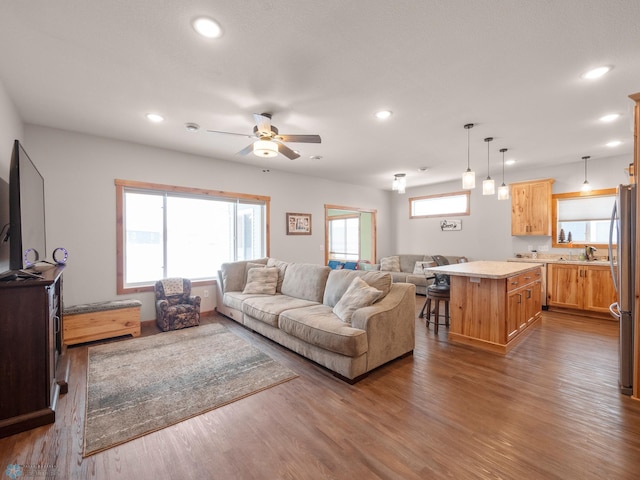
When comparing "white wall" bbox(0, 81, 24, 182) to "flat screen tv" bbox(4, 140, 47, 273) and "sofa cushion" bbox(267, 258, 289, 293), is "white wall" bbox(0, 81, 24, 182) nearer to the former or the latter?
"flat screen tv" bbox(4, 140, 47, 273)

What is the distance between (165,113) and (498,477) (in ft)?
14.0

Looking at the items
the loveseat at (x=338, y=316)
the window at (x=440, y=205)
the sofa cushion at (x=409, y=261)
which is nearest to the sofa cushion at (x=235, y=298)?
the loveseat at (x=338, y=316)

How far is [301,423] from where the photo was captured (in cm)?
207

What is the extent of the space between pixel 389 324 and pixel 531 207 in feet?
15.6

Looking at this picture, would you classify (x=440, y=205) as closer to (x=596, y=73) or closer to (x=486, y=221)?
(x=486, y=221)

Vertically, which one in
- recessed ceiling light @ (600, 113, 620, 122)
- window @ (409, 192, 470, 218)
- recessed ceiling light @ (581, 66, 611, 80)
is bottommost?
window @ (409, 192, 470, 218)

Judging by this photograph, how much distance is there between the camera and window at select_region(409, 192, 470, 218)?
7020 millimetres

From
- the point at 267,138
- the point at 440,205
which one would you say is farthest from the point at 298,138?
the point at 440,205

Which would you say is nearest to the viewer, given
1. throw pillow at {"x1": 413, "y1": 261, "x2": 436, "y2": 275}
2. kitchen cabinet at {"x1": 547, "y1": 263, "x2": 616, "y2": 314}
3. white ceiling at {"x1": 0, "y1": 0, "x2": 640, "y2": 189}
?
white ceiling at {"x1": 0, "y1": 0, "x2": 640, "y2": 189}

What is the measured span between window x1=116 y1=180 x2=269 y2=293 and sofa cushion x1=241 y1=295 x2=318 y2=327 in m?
1.59

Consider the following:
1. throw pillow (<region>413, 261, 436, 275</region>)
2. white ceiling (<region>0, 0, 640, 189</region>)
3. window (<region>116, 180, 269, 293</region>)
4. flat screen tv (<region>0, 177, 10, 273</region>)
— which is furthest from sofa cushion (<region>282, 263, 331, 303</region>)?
throw pillow (<region>413, 261, 436, 275</region>)

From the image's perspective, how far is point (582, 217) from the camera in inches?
214

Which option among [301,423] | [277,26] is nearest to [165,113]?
[277,26]

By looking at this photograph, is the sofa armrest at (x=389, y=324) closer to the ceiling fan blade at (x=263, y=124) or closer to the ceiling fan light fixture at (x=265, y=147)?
the ceiling fan light fixture at (x=265, y=147)
